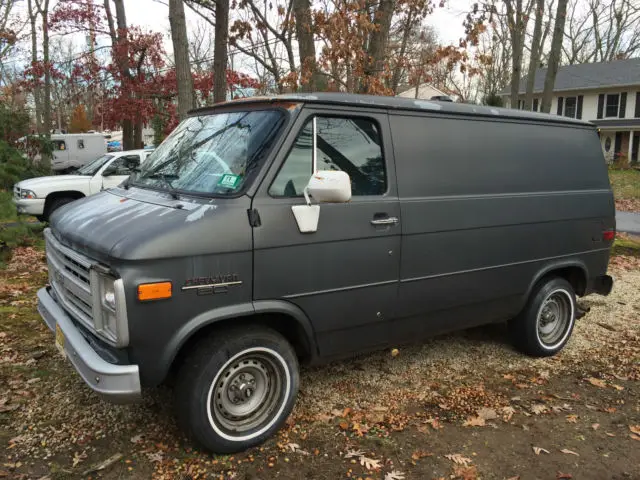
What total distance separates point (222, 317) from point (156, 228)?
2.10 feet

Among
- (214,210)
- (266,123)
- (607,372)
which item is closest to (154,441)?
(214,210)

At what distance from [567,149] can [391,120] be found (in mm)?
2147

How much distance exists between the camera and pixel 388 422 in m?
3.73

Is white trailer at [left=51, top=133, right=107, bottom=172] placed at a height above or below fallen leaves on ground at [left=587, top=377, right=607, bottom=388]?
above

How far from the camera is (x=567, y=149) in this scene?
491 cm

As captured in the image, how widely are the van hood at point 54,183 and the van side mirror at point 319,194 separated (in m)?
9.53

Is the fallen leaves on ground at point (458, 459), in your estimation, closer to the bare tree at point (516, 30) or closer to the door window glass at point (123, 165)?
the door window glass at point (123, 165)

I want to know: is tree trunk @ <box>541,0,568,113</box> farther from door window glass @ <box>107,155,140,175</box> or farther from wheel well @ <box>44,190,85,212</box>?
wheel well @ <box>44,190,85,212</box>

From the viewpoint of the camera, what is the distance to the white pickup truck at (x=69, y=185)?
11.0 m

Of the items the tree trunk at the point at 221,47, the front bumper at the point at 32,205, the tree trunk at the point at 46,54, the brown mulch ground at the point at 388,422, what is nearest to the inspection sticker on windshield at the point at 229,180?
the brown mulch ground at the point at 388,422

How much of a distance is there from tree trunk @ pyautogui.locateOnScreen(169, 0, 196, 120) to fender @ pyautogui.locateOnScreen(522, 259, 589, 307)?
20.9ft

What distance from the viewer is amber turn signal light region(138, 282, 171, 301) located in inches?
109

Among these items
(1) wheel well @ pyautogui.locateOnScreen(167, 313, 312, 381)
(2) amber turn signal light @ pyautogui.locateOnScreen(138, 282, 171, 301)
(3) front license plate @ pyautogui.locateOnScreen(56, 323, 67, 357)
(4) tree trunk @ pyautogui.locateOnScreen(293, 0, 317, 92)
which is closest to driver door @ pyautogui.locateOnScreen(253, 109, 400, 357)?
(1) wheel well @ pyautogui.locateOnScreen(167, 313, 312, 381)

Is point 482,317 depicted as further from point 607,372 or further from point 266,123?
point 266,123
